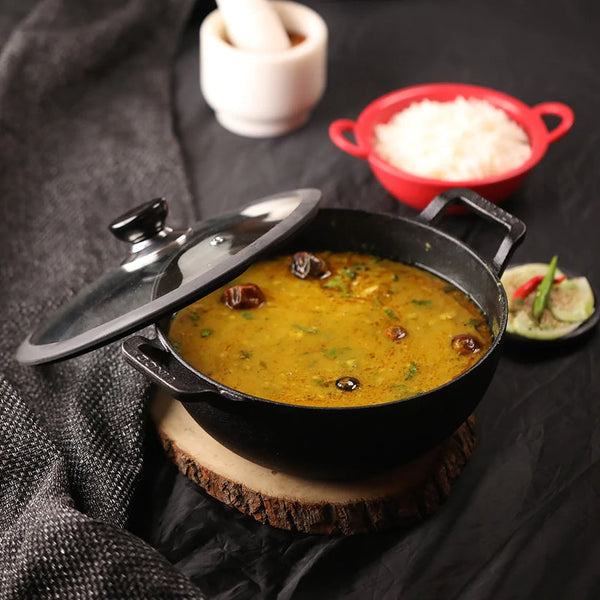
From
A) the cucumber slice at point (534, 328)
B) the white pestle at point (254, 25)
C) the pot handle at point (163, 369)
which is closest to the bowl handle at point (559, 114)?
the cucumber slice at point (534, 328)

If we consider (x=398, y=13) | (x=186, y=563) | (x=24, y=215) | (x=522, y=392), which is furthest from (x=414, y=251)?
(x=398, y=13)

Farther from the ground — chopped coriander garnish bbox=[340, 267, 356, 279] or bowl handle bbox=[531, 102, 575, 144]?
chopped coriander garnish bbox=[340, 267, 356, 279]

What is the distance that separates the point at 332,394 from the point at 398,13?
221cm

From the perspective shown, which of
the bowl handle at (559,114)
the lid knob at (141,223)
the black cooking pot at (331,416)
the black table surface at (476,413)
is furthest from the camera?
the bowl handle at (559,114)

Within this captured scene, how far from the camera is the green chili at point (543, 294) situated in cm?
209

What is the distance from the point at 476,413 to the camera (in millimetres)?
1932

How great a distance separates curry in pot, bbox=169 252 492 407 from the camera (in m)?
1.63

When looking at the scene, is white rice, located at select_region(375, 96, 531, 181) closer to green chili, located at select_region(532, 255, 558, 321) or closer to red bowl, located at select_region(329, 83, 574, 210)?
red bowl, located at select_region(329, 83, 574, 210)

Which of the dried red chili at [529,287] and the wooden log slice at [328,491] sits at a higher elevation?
the wooden log slice at [328,491]

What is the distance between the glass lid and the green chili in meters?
0.65

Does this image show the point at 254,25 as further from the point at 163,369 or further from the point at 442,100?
the point at 163,369

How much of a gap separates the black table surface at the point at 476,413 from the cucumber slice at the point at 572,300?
0.07m

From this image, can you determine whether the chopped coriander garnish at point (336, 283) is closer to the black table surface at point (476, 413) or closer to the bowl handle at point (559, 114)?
the black table surface at point (476, 413)

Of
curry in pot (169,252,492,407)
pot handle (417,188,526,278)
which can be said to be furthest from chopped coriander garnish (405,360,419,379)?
pot handle (417,188,526,278)
